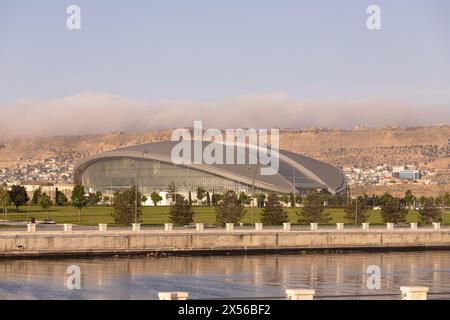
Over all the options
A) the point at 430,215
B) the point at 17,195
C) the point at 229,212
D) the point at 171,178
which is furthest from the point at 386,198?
the point at 171,178

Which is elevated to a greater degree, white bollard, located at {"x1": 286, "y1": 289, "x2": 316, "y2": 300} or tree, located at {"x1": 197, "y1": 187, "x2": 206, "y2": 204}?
tree, located at {"x1": 197, "y1": 187, "x2": 206, "y2": 204}

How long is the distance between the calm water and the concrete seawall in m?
2.22

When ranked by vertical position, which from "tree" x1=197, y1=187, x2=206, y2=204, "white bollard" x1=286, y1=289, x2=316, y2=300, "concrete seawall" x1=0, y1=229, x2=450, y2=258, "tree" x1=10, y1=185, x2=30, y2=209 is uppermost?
"tree" x1=197, y1=187, x2=206, y2=204

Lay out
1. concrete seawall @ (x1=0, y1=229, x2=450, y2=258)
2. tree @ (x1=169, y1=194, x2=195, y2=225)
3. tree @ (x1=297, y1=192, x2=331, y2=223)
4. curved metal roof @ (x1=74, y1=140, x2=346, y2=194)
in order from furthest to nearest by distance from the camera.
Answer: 1. curved metal roof @ (x1=74, y1=140, x2=346, y2=194)
2. tree @ (x1=297, y1=192, x2=331, y2=223)
3. tree @ (x1=169, y1=194, x2=195, y2=225)
4. concrete seawall @ (x1=0, y1=229, x2=450, y2=258)

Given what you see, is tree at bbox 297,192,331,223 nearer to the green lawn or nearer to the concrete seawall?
the green lawn

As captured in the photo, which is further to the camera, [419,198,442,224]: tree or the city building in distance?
the city building in distance

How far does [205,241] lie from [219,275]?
15.5m

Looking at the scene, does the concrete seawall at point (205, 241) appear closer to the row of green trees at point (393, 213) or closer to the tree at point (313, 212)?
the row of green trees at point (393, 213)

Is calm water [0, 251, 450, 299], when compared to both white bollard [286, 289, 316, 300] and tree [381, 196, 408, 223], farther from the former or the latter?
tree [381, 196, 408, 223]

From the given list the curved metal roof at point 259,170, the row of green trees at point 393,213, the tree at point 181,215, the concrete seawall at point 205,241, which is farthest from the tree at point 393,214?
the curved metal roof at point 259,170

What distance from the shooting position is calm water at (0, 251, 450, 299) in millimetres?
44875

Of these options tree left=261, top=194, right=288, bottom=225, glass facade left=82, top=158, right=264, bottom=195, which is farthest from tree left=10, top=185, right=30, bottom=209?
glass facade left=82, top=158, right=264, bottom=195

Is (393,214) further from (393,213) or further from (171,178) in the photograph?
(171,178)

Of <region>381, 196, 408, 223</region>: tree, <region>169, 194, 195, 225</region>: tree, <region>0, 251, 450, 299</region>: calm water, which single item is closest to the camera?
<region>0, 251, 450, 299</region>: calm water
